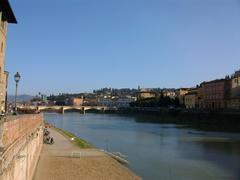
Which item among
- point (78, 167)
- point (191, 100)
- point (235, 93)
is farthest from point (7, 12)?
point (191, 100)

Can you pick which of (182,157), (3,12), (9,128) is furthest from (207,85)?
(9,128)

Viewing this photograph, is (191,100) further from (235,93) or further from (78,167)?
(78,167)

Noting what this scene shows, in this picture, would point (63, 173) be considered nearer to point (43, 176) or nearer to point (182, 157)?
point (43, 176)

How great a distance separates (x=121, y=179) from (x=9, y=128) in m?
12.5

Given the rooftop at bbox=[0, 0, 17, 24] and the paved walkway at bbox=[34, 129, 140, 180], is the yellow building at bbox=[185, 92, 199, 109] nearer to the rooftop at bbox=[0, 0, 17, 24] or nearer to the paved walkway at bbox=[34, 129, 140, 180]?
the paved walkway at bbox=[34, 129, 140, 180]

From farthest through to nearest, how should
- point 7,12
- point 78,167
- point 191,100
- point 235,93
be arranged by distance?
point 191,100 < point 235,93 < point 7,12 < point 78,167

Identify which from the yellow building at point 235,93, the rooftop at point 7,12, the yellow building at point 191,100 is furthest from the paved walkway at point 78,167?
the yellow building at point 191,100

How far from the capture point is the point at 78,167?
2405 cm

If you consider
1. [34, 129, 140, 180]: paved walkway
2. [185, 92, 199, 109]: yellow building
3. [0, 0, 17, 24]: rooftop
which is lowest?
[34, 129, 140, 180]: paved walkway

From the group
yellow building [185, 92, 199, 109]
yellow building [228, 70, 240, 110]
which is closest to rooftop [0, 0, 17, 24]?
yellow building [228, 70, 240, 110]

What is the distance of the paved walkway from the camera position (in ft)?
69.9

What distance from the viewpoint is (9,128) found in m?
9.02

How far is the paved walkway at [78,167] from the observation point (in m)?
21.3

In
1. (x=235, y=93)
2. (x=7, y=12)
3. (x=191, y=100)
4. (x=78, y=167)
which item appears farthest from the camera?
(x=191, y=100)
